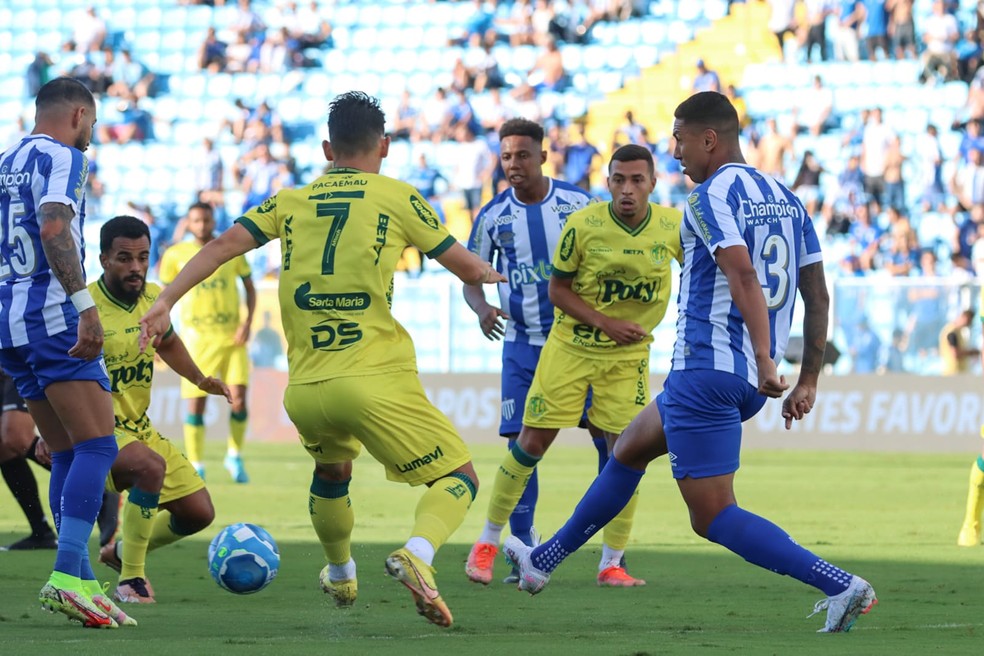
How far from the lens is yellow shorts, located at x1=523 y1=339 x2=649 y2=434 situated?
838 centimetres

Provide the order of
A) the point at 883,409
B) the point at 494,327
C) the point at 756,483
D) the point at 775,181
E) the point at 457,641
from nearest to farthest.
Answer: the point at 457,641, the point at 775,181, the point at 494,327, the point at 756,483, the point at 883,409

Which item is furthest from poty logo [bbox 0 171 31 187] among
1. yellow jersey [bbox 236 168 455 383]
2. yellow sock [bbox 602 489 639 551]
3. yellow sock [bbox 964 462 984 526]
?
yellow sock [bbox 964 462 984 526]

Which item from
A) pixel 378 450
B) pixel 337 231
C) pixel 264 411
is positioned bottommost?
pixel 264 411

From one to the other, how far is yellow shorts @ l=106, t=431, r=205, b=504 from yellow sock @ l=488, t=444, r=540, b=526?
5.08ft

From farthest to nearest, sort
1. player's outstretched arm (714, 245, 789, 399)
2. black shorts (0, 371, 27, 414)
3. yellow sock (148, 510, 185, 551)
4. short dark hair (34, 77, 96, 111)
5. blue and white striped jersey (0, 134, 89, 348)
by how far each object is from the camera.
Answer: black shorts (0, 371, 27, 414) → yellow sock (148, 510, 185, 551) → short dark hair (34, 77, 96, 111) → blue and white striped jersey (0, 134, 89, 348) → player's outstretched arm (714, 245, 789, 399)

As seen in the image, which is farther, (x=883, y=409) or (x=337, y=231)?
(x=883, y=409)

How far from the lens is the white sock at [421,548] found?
587 centimetres

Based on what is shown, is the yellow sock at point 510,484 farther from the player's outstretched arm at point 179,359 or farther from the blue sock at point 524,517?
the player's outstretched arm at point 179,359

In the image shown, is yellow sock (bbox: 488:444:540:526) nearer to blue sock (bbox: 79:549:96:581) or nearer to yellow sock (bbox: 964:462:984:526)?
blue sock (bbox: 79:549:96:581)

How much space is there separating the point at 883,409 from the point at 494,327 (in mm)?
11112

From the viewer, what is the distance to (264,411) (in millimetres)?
20359

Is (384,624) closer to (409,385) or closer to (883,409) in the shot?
(409,385)

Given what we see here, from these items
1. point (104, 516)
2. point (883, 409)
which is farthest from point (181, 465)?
point (883, 409)

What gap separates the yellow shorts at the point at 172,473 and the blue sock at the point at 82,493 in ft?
3.45
